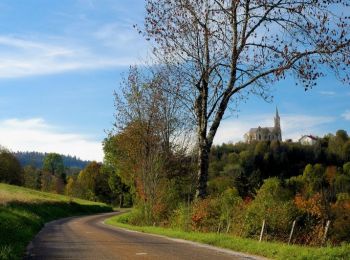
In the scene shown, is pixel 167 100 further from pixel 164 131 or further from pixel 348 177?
pixel 348 177

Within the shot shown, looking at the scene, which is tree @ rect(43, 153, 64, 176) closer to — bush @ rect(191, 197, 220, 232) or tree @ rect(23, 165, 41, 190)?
tree @ rect(23, 165, 41, 190)

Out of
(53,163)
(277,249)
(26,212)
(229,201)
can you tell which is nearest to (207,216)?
(229,201)

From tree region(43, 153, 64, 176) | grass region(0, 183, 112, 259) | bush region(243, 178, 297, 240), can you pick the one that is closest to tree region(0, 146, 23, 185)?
grass region(0, 183, 112, 259)

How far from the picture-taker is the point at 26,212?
43.4m

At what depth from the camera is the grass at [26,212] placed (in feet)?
64.2

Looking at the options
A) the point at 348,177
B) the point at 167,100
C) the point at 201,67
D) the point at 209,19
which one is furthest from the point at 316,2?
the point at 348,177

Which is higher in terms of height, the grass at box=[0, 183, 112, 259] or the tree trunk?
the tree trunk

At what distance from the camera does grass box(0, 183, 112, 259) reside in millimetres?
19562

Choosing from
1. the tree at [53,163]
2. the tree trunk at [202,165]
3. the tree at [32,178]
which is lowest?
the tree trunk at [202,165]

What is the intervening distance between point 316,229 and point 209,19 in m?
10.6

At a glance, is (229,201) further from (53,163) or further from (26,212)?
(53,163)

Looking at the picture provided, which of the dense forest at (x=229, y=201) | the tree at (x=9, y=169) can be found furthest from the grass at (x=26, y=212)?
the tree at (x=9, y=169)

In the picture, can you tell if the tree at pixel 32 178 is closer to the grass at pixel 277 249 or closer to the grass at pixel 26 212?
the grass at pixel 26 212

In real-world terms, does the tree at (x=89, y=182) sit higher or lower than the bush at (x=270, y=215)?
higher
